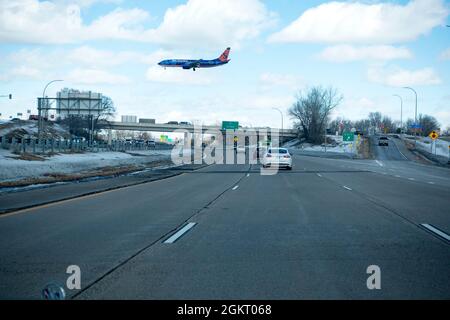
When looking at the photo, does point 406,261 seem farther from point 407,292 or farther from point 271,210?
point 271,210

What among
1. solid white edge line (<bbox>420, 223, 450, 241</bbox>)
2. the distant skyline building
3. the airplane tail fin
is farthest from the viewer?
the airplane tail fin

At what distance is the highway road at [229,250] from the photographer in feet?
21.6

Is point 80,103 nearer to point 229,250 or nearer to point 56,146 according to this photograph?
point 56,146

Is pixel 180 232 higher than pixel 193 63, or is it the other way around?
pixel 193 63

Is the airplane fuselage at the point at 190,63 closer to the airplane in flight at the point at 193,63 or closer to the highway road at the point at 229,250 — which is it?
the airplane in flight at the point at 193,63

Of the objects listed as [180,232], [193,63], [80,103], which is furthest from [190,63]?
[180,232]

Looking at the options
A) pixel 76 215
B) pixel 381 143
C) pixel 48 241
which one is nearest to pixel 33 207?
pixel 76 215

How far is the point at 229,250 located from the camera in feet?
29.5

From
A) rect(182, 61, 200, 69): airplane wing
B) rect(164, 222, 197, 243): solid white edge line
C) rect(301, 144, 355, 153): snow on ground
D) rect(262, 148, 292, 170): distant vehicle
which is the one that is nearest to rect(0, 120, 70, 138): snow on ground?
rect(182, 61, 200, 69): airplane wing

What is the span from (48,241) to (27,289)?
3353mm

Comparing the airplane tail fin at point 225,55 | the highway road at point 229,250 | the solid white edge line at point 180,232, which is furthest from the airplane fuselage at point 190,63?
the solid white edge line at point 180,232

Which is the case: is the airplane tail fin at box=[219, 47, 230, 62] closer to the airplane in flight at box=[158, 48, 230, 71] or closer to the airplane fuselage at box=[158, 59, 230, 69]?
the airplane in flight at box=[158, 48, 230, 71]

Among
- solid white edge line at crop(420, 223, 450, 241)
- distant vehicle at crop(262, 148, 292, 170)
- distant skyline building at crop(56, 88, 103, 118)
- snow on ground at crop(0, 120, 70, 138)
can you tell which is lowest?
solid white edge line at crop(420, 223, 450, 241)

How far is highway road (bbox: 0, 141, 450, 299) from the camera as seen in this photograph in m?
6.57
